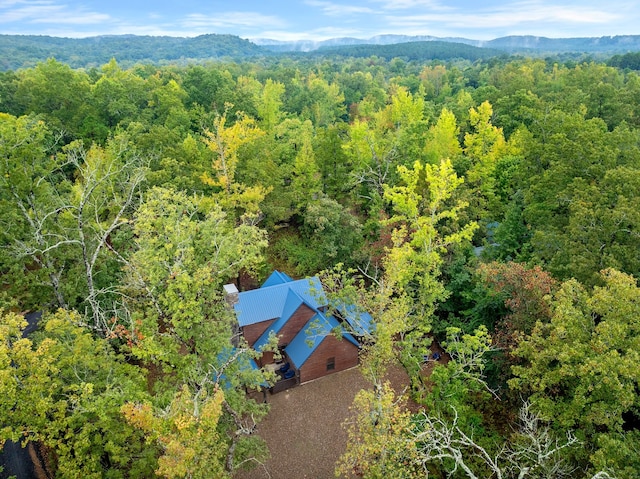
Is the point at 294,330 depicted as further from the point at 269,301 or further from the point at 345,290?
the point at 345,290

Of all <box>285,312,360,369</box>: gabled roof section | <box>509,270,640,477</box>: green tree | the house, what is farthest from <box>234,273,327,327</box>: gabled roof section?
<box>509,270,640,477</box>: green tree

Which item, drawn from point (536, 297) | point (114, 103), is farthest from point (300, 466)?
point (114, 103)

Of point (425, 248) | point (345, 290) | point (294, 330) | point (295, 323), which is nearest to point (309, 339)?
point (295, 323)

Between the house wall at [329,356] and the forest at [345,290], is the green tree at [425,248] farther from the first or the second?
the house wall at [329,356]

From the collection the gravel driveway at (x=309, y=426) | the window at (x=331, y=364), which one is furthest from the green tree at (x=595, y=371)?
the window at (x=331, y=364)

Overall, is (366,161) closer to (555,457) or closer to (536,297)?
(536,297)

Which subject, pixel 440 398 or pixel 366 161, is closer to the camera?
pixel 440 398
